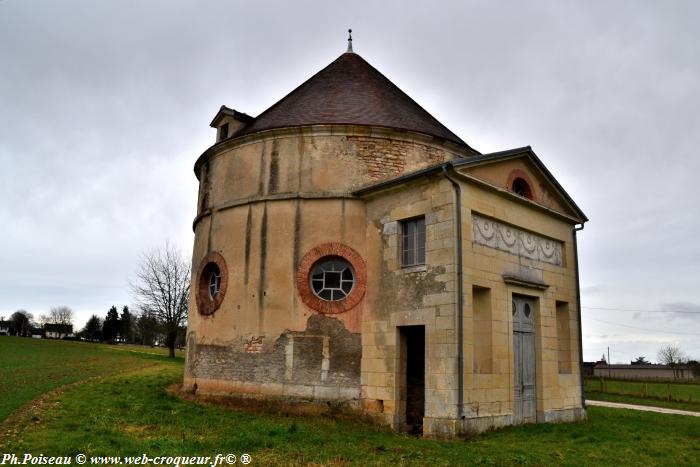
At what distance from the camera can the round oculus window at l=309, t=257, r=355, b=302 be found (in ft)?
44.4

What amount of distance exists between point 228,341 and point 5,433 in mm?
5479

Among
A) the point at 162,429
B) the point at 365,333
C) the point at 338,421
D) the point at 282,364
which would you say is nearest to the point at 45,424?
the point at 162,429

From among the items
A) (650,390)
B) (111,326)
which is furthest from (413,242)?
(111,326)

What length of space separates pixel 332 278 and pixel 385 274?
146cm

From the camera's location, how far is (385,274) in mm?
12914

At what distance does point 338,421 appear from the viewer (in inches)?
486

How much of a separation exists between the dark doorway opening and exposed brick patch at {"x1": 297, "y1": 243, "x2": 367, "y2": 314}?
4.83ft

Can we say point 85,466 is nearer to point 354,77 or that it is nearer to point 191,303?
point 191,303

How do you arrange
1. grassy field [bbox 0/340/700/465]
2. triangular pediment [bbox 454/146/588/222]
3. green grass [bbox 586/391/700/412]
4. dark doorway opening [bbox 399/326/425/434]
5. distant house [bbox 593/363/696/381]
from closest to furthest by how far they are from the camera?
grassy field [bbox 0/340/700/465], dark doorway opening [bbox 399/326/425/434], triangular pediment [bbox 454/146/588/222], green grass [bbox 586/391/700/412], distant house [bbox 593/363/696/381]

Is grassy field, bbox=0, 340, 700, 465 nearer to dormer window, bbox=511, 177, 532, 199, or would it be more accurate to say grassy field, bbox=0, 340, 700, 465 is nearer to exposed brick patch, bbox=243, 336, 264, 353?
exposed brick patch, bbox=243, 336, 264, 353

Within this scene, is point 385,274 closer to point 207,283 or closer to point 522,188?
point 522,188

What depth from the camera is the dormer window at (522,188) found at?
14.5 metres

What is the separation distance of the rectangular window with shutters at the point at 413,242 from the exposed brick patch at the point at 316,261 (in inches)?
A: 43.7

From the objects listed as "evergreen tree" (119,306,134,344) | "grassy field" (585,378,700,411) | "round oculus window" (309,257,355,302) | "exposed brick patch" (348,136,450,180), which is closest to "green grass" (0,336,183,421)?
"round oculus window" (309,257,355,302)
